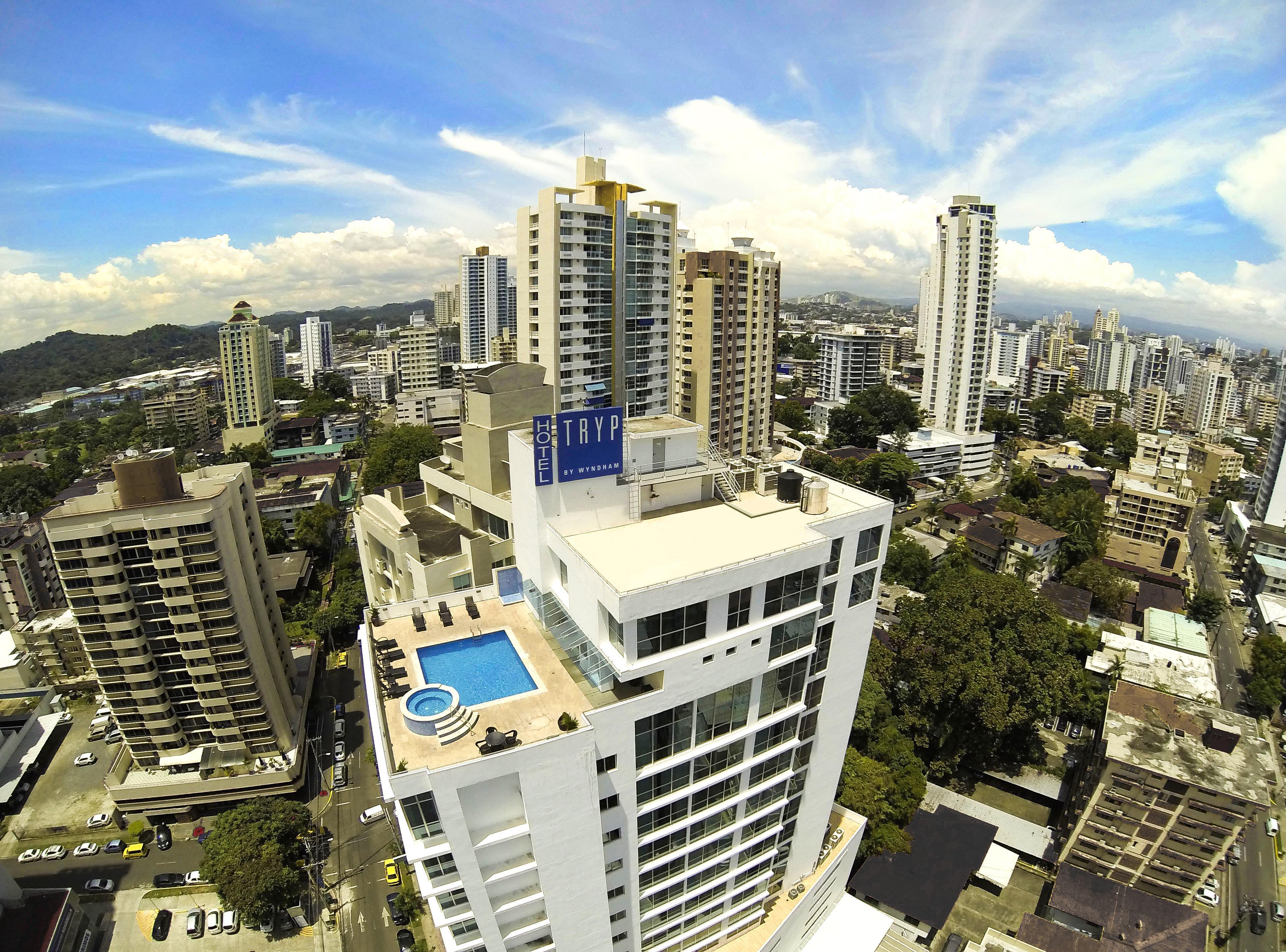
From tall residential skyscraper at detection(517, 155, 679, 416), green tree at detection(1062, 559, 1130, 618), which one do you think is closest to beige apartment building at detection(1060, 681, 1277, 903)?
green tree at detection(1062, 559, 1130, 618)

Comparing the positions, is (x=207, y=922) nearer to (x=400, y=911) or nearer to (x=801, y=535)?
(x=400, y=911)

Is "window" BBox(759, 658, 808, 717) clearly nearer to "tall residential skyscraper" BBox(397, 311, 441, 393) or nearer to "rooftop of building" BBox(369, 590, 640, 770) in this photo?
"rooftop of building" BBox(369, 590, 640, 770)

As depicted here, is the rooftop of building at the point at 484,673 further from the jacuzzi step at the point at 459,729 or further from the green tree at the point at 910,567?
the green tree at the point at 910,567

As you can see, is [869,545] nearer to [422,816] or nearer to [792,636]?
[792,636]

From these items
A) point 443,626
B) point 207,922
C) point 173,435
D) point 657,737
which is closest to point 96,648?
point 207,922

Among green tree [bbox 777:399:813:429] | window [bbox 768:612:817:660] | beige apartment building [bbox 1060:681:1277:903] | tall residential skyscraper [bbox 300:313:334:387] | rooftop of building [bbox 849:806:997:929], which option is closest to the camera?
window [bbox 768:612:817:660]

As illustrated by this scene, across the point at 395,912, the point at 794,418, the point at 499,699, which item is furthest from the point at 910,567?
the point at 794,418
